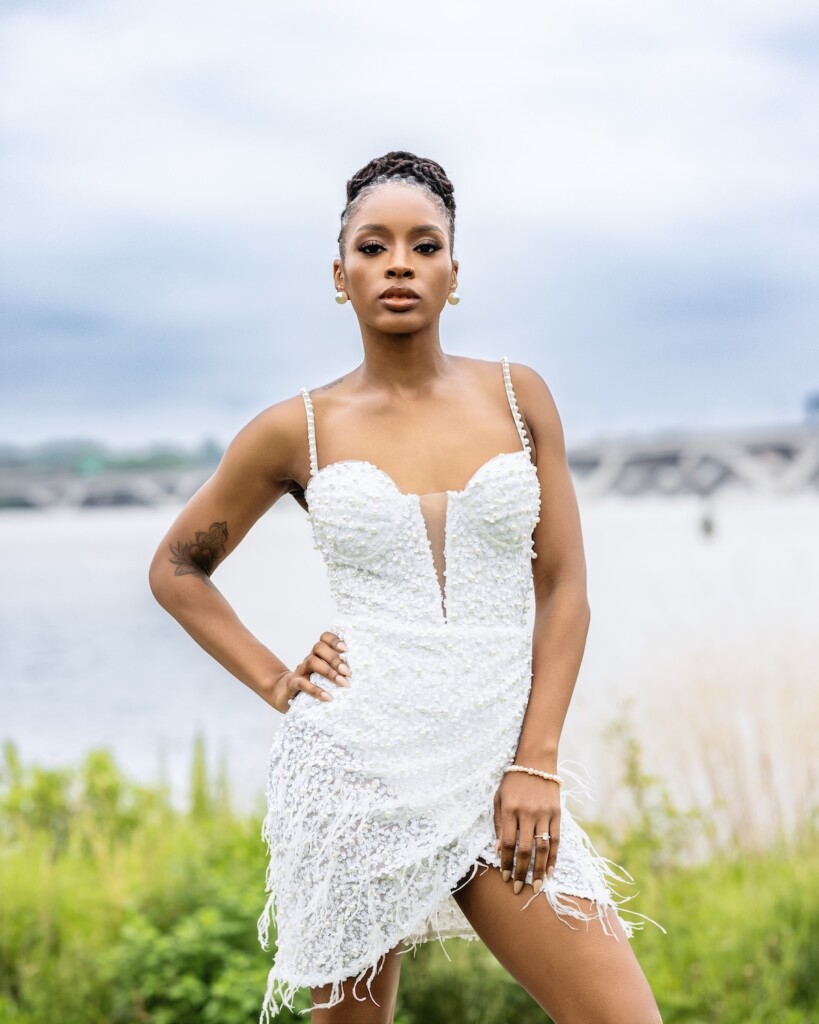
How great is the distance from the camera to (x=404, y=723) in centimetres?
256

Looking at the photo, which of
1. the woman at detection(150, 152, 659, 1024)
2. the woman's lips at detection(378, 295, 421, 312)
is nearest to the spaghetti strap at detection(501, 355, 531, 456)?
the woman at detection(150, 152, 659, 1024)

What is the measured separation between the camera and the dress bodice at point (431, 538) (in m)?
2.61

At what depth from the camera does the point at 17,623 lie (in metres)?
18.5

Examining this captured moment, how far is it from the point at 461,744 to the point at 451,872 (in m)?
0.25

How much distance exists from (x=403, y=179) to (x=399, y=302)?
0.28 meters

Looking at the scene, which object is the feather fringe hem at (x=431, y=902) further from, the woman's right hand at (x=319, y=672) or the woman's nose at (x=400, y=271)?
the woman's nose at (x=400, y=271)

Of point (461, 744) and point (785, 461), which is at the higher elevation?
point (785, 461)

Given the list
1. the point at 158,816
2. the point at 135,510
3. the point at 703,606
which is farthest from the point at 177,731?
the point at 135,510

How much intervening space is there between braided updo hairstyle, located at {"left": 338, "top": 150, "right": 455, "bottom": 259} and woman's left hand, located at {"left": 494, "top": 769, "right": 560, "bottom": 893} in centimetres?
110

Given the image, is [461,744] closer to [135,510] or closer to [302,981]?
[302,981]

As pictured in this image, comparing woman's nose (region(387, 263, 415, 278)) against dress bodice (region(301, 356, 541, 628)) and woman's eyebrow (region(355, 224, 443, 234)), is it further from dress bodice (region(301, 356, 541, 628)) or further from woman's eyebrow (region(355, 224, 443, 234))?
dress bodice (region(301, 356, 541, 628))

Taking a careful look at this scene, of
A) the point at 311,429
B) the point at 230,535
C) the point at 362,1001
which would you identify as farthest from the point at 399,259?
the point at 362,1001

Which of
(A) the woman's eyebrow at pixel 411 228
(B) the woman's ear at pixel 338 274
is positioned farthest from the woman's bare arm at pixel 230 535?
(A) the woman's eyebrow at pixel 411 228

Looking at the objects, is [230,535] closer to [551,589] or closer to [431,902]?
[551,589]
